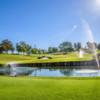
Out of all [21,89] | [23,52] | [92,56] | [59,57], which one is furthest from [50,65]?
[21,89]

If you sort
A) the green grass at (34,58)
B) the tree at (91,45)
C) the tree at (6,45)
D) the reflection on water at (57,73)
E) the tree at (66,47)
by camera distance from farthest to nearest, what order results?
1. the tree at (91,45)
2. the tree at (66,47)
3. the green grass at (34,58)
4. the tree at (6,45)
5. the reflection on water at (57,73)

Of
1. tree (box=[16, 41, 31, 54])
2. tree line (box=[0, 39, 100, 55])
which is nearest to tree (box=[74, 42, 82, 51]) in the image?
tree line (box=[0, 39, 100, 55])

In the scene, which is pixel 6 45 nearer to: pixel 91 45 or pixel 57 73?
pixel 57 73

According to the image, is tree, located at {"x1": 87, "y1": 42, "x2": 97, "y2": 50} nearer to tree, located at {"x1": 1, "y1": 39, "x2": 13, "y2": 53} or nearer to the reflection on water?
the reflection on water

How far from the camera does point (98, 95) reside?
26.7 ft

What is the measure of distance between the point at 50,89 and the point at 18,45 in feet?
106

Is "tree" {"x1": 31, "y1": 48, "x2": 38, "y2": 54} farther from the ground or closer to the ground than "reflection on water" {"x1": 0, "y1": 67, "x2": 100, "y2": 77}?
farther from the ground

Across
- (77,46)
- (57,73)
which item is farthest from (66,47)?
(57,73)

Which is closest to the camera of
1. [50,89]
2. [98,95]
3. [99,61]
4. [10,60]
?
[98,95]

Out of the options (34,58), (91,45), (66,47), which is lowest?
(34,58)

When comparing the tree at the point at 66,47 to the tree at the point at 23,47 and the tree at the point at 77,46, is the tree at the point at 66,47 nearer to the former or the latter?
the tree at the point at 77,46

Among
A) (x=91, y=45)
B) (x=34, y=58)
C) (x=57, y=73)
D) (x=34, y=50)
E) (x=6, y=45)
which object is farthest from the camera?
(x=91, y=45)

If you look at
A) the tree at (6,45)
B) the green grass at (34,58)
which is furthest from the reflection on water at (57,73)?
the green grass at (34,58)

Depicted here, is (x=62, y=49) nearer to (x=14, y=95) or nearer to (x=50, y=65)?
(x=50, y=65)
